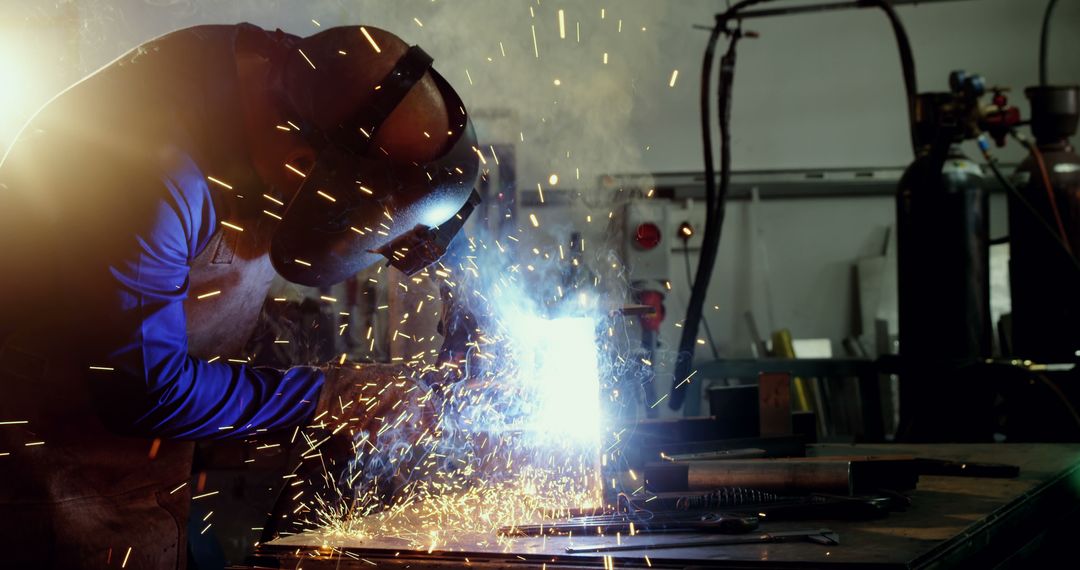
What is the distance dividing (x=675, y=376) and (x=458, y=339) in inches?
85.6

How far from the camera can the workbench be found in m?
1.18

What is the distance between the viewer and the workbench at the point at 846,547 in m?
1.18

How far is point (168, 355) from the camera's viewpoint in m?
1.52

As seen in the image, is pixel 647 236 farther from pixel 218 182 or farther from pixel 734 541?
pixel 734 541

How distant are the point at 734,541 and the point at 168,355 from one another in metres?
0.98

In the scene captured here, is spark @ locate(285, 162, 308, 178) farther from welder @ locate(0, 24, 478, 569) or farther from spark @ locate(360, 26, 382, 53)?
spark @ locate(360, 26, 382, 53)

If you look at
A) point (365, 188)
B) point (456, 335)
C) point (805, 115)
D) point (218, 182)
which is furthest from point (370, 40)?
point (805, 115)

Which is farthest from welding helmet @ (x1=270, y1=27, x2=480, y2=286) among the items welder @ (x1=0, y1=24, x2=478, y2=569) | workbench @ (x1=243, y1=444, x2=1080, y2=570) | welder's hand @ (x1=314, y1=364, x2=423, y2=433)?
workbench @ (x1=243, y1=444, x2=1080, y2=570)

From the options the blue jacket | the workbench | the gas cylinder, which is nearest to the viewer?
the workbench

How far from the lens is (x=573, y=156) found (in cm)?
396

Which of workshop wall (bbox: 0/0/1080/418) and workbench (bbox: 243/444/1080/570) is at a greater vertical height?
workshop wall (bbox: 0/0/1080/418)

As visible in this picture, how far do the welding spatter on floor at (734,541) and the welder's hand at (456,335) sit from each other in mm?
612

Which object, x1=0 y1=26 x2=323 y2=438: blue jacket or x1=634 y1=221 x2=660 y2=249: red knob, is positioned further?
x1=634 y1=221 x2=660 y2=249: red knob

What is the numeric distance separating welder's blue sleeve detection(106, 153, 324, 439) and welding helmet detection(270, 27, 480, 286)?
189 mm
